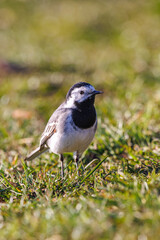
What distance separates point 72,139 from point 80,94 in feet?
1.89

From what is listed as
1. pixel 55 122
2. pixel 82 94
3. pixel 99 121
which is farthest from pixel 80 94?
pixel 99 121

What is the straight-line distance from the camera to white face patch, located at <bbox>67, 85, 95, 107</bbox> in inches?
162

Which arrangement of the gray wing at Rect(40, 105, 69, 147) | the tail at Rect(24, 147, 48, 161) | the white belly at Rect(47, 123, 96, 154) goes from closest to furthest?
the white belly at Rect(47, 123, 96, 154) < the gray wing at Rect(40, 105, 69, 147) < the tail at Rect(24, 147, 48, 161)

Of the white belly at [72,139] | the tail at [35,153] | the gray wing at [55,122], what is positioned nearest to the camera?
the white belly at [72,139]

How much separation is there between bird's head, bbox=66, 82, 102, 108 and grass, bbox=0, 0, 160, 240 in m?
0.74

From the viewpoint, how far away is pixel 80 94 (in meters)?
4.16

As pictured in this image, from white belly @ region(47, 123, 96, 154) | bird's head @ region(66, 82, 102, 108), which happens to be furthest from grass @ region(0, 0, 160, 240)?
bird's head @ region(66, 82, 102, 108)

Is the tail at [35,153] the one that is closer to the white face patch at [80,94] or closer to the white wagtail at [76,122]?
the white wagtail at [76,122]

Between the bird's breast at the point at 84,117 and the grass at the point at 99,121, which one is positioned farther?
the bird's breast at the point at 84,117

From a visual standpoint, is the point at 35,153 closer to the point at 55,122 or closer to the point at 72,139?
the point at 55,122

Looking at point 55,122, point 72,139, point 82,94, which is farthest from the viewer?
point 55,122

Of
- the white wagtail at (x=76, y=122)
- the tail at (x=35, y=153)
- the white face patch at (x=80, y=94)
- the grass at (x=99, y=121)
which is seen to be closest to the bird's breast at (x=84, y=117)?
the white wagtail at (x=76, y=122)

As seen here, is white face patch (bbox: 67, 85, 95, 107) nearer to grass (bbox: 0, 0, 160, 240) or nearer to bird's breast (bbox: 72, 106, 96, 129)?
bird's breast (bbox: 72, 106, 96, 129)

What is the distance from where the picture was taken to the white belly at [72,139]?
158 inches
